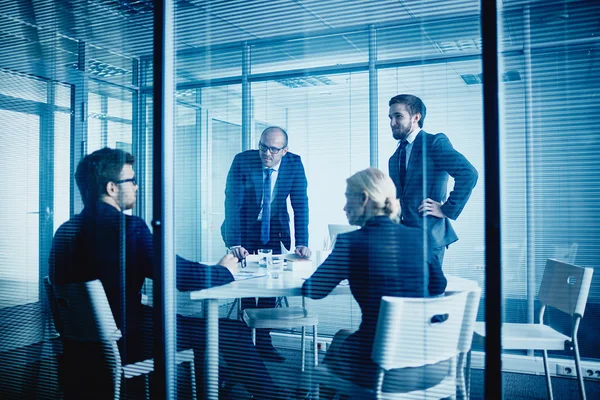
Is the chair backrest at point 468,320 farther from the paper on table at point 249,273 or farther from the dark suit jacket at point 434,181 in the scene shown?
the paper on table at point 249,273

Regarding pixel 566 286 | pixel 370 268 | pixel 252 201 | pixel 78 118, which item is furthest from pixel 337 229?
pixel 78 118

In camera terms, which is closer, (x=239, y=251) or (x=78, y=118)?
(x=239, y=251)

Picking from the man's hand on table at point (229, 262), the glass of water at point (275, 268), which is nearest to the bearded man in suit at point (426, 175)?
the glass of water at point (275, 268)

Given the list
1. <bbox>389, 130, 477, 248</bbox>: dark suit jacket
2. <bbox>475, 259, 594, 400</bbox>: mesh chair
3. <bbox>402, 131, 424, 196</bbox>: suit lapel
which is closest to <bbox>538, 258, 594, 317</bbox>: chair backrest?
<bbox>475, 259, 594, 400</bbox>: mesh chair

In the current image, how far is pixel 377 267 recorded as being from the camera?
75.2 inches

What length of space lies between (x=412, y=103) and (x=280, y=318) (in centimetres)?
121

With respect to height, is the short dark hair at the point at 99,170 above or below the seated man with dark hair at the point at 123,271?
above

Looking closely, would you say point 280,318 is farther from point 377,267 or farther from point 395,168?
point 395,168

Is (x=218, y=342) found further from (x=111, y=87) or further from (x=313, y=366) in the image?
(x=111, y=87)

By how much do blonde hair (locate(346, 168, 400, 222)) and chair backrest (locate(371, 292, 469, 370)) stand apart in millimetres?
369

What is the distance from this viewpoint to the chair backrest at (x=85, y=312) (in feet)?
6.76

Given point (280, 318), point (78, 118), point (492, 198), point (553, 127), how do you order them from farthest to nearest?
point (78, 118) < point (280, 318) < point (553, 127) < point (492, 198)

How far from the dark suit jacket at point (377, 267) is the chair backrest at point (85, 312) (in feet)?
3.07

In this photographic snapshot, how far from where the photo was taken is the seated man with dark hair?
2.22 metres
